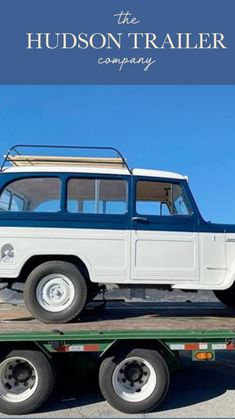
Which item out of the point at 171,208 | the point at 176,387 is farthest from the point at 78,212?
the point at 176,387

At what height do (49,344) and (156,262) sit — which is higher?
(156,262)

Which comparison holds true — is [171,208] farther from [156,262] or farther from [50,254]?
[50,254]

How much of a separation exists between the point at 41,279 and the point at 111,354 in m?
1.29

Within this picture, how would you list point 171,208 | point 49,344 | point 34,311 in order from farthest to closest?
point 171,208 → point 34,311 → point 49,344

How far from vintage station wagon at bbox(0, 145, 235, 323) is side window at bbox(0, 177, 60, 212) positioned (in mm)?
13

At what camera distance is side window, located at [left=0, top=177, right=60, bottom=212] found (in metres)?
5.68

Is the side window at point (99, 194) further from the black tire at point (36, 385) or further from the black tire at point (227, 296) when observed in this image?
the black tire at point (227, 296)

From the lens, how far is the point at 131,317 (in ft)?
19.7

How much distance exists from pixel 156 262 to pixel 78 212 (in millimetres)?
1206

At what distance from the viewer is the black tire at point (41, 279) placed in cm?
548

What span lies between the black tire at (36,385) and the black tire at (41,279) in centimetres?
64

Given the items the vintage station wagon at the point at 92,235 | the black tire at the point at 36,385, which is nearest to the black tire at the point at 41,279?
the vintage station wagon at the point at 92,235

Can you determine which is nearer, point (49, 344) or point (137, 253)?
point (49, 344)

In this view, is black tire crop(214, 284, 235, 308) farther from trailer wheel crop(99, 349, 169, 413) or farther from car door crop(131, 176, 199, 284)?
trailer wheel crop(99, 349, 169, 413)
